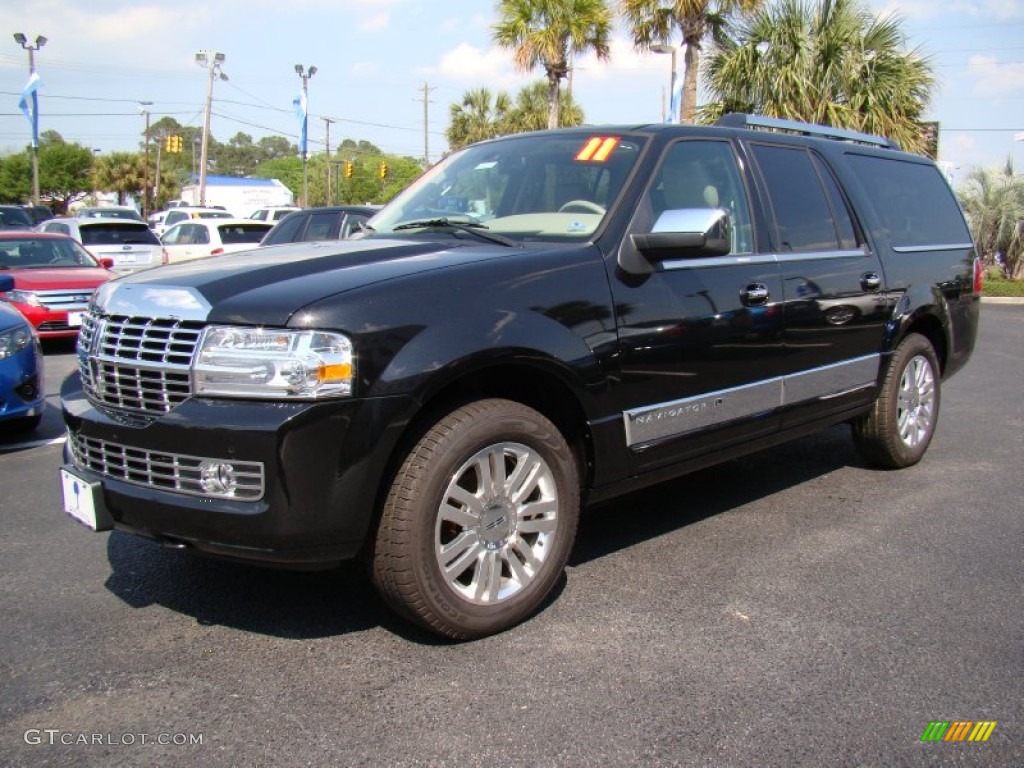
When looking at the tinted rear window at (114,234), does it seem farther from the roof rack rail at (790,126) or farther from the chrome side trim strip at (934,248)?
the chrome side trim strip at (934,248)

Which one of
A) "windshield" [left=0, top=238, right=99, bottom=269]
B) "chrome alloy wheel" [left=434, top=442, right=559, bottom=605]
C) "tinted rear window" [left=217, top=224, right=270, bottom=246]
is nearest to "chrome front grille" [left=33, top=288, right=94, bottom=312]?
"windshield" [left=0, top=238, right=99, bottom=269]

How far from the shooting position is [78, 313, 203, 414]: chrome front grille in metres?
2.97

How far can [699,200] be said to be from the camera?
13.8 ft

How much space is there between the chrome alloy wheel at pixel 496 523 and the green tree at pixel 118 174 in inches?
2959

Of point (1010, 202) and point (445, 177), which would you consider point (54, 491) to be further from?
point (1010, 202)

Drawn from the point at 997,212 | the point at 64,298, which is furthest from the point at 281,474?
the point at 997,212

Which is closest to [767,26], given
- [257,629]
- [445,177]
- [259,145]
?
[445,177]

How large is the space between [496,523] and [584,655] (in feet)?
1.78

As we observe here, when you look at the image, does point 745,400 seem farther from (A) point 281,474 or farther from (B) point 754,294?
(A) point 281,474

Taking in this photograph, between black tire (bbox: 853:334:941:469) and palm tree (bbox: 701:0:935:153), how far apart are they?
11.3m

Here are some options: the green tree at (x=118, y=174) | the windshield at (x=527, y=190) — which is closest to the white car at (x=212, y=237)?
the windshield at (x=527, y=190)

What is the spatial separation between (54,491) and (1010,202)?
69.0ft

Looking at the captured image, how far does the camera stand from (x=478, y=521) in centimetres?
320

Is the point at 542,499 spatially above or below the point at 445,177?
below
